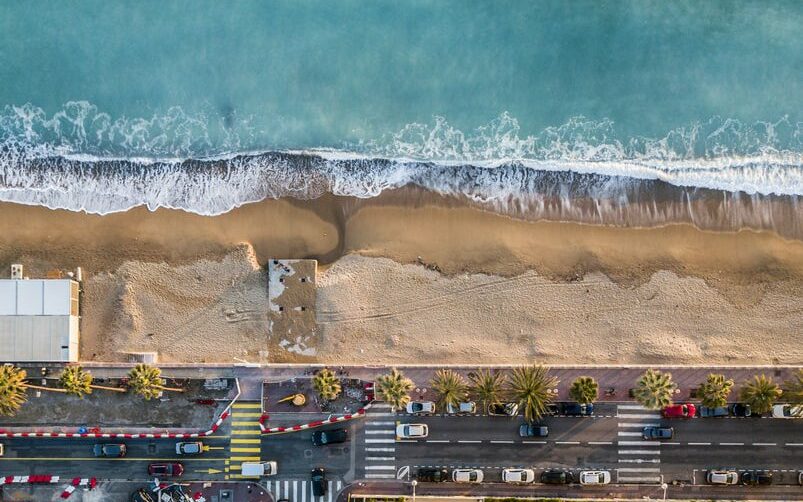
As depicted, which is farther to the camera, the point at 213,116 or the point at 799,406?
the point at 213,116

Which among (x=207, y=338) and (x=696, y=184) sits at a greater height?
(x=696, y=184)

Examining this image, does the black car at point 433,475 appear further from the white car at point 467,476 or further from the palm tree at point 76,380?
the palm tree at point 76,380

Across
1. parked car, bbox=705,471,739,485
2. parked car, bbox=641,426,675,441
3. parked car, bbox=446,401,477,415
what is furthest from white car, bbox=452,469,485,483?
parked car, bbox=705,471,739,485

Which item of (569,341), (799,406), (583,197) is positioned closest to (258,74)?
(583,197)

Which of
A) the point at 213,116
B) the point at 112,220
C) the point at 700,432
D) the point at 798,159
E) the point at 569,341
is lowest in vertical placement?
the point at 700,432

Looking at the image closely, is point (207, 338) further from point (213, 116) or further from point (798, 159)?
point (798, 159)

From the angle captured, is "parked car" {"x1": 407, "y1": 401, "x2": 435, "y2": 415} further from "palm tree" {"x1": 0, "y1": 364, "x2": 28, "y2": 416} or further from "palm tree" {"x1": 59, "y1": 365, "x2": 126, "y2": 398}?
"palm tree" {"x1": 0, "y1": 364, "x2": 28, "y2": 416}
